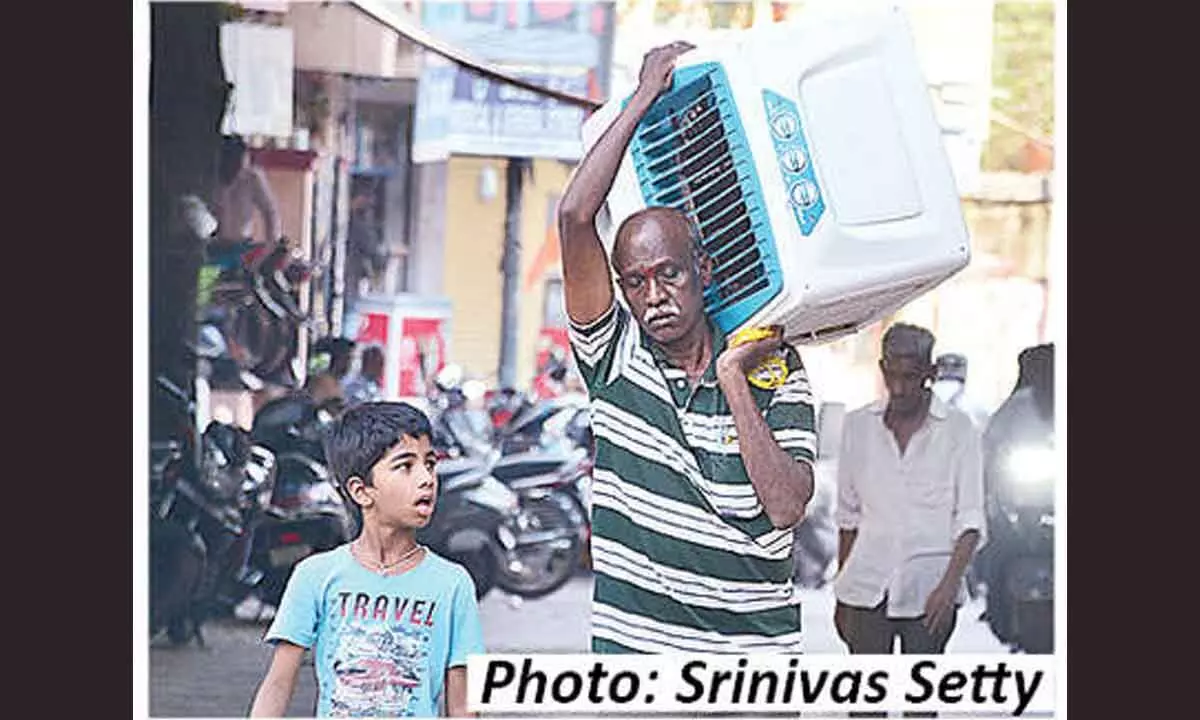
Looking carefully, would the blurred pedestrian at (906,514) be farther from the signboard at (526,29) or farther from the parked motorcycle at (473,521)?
the signboard at (526,29)

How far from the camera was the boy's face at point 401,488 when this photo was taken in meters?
4.97

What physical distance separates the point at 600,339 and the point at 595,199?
0.94ft

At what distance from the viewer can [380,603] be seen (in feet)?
16.3

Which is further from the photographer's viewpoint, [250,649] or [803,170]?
[250,649]

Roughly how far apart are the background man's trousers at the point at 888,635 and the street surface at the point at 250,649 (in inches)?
4.8

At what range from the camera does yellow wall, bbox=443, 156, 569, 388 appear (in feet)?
16.6

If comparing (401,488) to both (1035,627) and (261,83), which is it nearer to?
(261,83)

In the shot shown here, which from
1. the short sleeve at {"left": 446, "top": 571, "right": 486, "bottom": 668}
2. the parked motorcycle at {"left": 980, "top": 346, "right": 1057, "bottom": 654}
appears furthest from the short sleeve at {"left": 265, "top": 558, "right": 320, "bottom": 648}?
the parked motorcycle at {"left": 980, "top": 346, "right": 1057, "bottom": 654}

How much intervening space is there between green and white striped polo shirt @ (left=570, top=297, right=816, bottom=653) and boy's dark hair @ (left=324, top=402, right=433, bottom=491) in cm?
37

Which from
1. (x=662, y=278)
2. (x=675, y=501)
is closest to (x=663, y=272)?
(x=662, y=278)

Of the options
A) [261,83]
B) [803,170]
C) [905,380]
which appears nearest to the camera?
[803,170]

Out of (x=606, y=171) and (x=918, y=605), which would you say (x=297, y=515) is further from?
(x=918, y=605)

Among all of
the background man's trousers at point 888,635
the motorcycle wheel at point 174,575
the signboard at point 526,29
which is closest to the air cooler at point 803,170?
the signboard at point 526,29

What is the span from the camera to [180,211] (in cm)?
500
